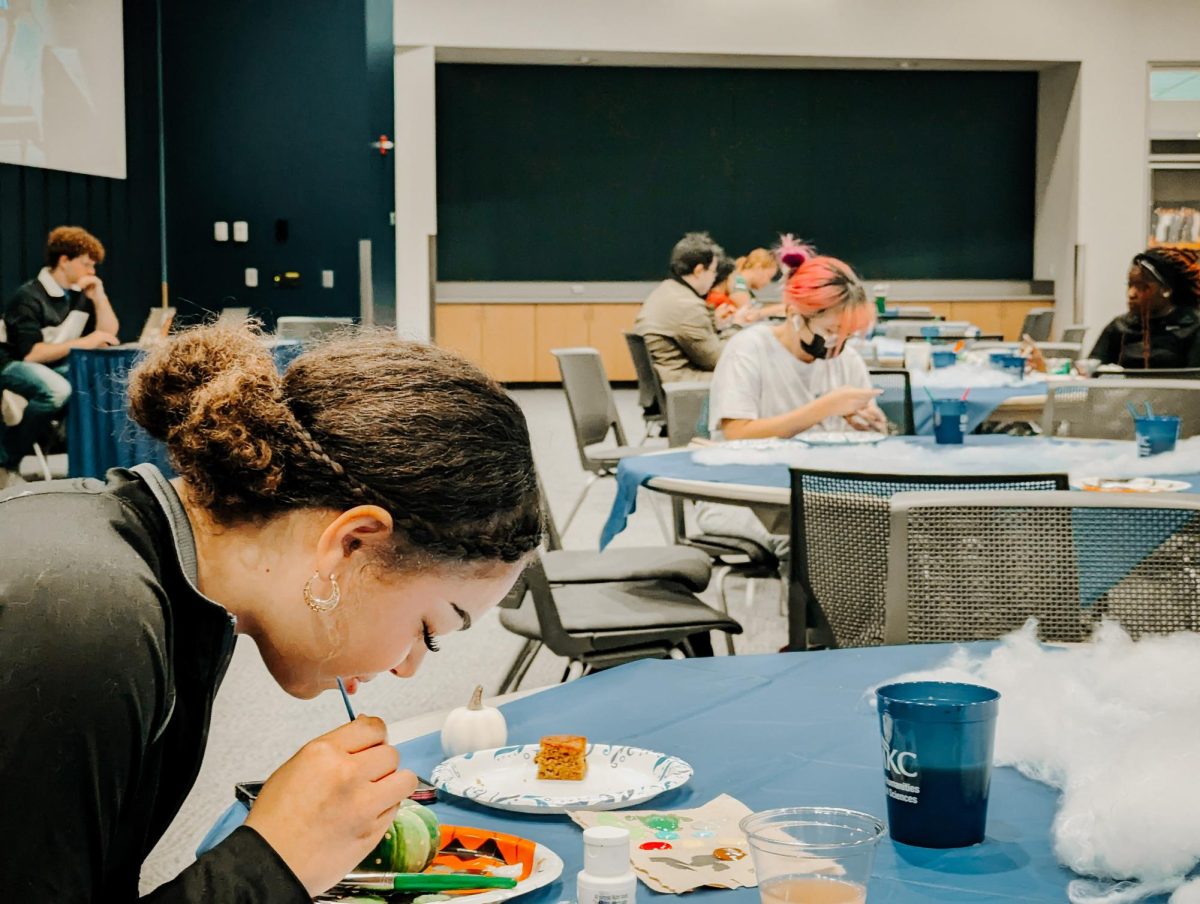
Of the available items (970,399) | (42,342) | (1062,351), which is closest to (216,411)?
(970,399)

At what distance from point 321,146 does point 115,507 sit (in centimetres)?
981

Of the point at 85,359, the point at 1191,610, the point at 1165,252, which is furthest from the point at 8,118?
the point at 1191,610

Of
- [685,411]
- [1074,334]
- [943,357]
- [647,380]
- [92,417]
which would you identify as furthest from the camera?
[1074,334]

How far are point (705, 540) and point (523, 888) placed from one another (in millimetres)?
2826

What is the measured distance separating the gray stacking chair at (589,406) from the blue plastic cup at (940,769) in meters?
4.38

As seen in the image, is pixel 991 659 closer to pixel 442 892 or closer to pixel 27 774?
pixel 442 892

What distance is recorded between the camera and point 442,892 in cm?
106

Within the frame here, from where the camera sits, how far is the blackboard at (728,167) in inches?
570

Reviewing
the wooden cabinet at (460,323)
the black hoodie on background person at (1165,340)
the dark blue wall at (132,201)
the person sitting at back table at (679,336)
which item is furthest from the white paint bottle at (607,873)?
the wooden cabinet at (460,323)

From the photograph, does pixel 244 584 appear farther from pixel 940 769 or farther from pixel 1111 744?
pixel 1111 744

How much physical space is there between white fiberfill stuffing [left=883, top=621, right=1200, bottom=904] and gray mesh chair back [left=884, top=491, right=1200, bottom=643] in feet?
1.36

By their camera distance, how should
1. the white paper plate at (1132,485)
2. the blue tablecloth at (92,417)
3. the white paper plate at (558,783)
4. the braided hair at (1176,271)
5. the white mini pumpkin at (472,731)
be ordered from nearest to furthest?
the white paper plate at (558,783) < the white mini pumpkin at (472,731) < the white paper plate at (1132,485) < the braided hair at (1176,271) < the blue tablecloth at (92,417)

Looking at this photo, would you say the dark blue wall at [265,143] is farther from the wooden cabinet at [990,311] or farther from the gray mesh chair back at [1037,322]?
the wooden cabinet at [990,311]

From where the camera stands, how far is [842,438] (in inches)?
145
